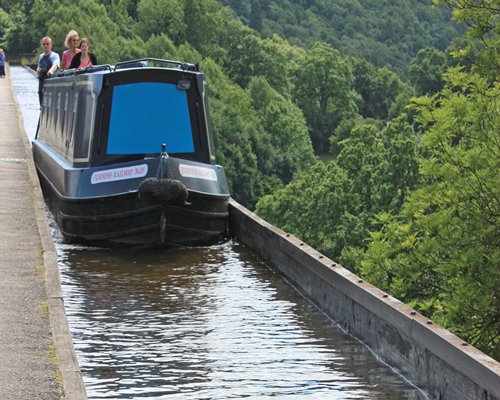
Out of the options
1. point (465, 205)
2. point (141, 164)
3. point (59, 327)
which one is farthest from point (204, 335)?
point (141, 164)

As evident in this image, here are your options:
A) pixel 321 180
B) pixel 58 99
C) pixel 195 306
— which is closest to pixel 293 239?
pixel 195 306

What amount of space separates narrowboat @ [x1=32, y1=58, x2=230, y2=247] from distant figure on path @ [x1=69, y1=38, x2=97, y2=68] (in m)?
2.55

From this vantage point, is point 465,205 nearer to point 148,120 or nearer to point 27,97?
point 148,120

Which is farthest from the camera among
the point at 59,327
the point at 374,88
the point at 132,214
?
the point at 374,88

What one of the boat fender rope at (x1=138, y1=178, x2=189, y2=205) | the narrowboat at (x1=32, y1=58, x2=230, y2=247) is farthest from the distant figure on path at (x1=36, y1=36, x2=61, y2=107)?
→ the boat fender rope at (x1=138, y1=178, x2=189, y2=205)

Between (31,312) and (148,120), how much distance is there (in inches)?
291

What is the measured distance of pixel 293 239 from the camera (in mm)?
15062

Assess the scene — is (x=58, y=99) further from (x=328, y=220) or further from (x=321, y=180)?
(x=321, y=180)

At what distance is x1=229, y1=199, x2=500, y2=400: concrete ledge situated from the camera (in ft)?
29.0

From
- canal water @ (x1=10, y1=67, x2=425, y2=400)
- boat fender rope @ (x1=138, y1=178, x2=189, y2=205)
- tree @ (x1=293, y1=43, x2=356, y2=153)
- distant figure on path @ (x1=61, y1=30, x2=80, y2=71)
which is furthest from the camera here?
tree @ (x1=293, y1=43, x2=356, y2=153)

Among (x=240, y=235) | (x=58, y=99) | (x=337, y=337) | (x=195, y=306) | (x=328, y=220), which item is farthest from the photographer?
(x=328, y=220)

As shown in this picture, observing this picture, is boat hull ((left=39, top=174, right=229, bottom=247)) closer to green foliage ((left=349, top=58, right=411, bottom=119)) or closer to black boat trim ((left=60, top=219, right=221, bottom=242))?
black boat trim ((left=60, top=219, right=221, bottom=242))

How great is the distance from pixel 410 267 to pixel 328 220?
3531cm

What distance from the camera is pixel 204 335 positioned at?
12227mm
